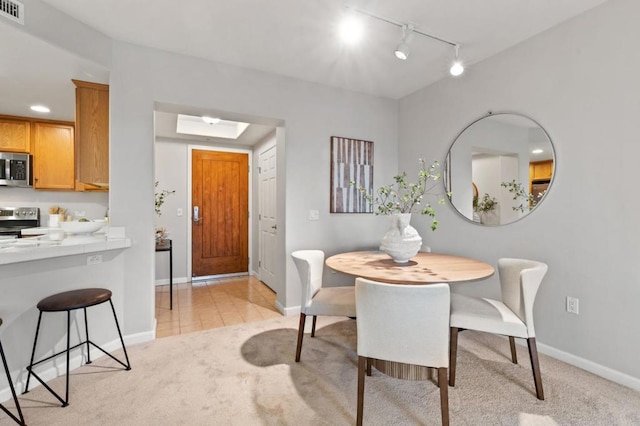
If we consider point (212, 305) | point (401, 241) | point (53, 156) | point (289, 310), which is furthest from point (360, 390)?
point (53, 156)

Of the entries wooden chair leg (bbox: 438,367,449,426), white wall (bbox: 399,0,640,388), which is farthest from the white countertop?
white wall (bbox: 399,0,640,388)

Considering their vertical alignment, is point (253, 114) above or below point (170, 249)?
above

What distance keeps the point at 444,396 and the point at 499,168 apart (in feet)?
6.93

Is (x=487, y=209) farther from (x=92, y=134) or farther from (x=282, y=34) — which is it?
(x=92, y=134)

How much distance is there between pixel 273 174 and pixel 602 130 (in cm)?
329

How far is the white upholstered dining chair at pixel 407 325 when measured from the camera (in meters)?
1.43

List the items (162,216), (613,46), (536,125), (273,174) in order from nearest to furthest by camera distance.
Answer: (613,46) → (536,125) → (273,174) → (162,216)

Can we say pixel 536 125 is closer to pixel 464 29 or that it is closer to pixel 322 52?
pixel 464 29

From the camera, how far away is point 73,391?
1.87 meters

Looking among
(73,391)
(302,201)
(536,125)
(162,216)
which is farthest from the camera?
(162,216)

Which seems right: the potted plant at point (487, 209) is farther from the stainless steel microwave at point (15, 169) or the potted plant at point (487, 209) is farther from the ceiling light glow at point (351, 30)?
the stainless steel microwave at point (15, 169)

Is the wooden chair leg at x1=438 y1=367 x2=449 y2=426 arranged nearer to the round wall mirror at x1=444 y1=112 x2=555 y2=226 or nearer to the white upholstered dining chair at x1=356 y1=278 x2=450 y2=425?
the white upholstered dining chair at x1=356 y1=278 x2=450 y2=425

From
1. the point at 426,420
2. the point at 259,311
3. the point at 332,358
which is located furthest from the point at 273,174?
the point at 426,420

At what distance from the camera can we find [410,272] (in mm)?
1922
